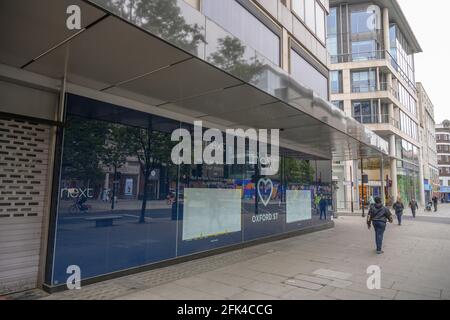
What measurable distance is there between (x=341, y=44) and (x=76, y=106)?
3668cm

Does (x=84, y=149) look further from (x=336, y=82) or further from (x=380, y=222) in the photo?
(x=336, y=82)

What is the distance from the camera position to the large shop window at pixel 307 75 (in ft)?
38.6

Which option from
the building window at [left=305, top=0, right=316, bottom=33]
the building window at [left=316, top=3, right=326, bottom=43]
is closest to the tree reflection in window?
the building window at [left=305, top=0, right=316, bottom=33]

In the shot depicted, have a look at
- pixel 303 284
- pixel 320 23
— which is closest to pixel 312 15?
pixel 320 23

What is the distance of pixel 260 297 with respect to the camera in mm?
5617

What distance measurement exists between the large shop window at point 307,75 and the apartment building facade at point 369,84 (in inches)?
867

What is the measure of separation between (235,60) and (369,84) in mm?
34348

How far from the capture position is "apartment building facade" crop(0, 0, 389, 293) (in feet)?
14.8

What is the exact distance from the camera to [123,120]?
7.19 m
